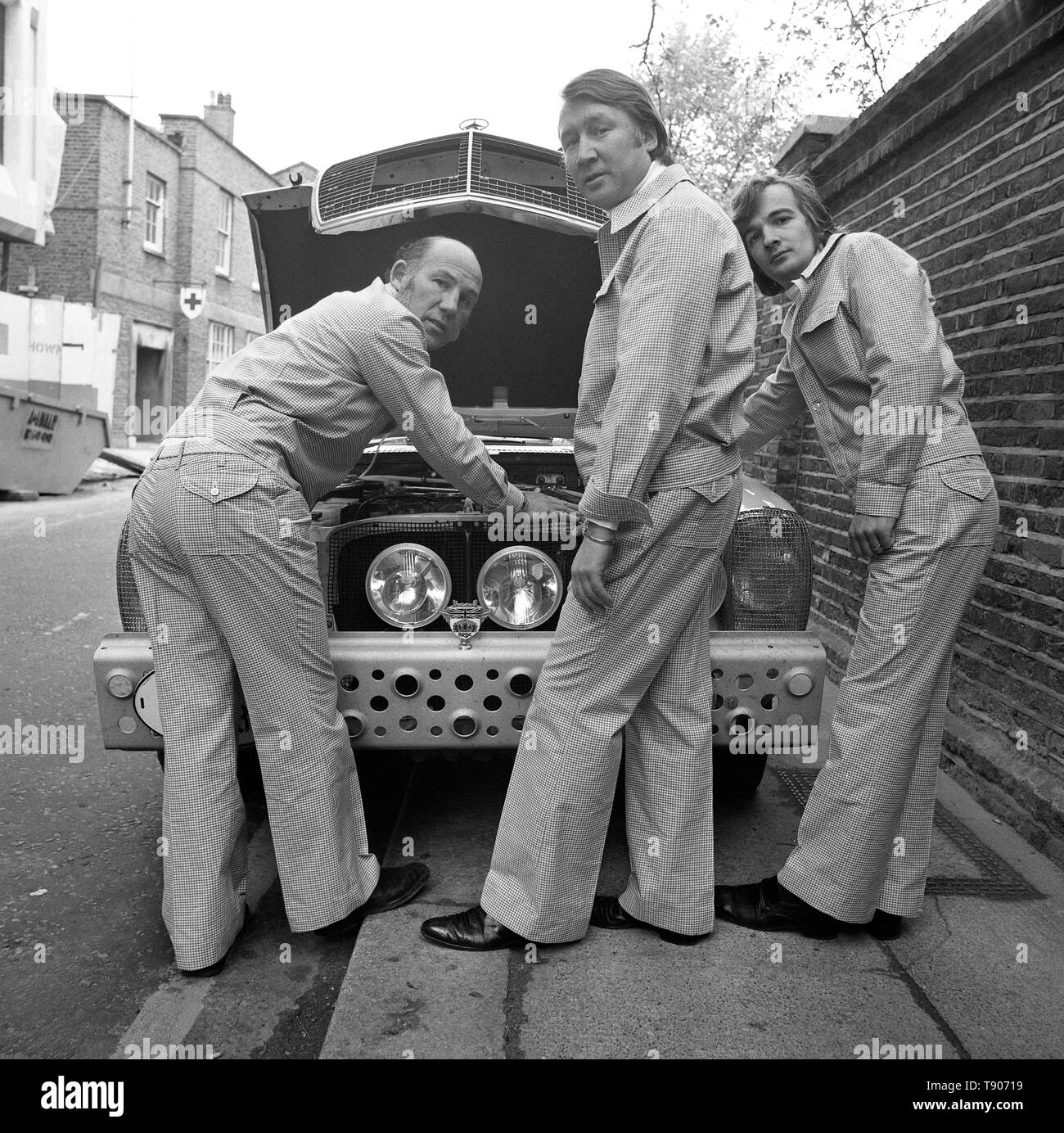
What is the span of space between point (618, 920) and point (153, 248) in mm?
25985

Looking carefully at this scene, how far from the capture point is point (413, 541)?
3174mm

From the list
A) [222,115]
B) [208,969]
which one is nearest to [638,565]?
[208,969]

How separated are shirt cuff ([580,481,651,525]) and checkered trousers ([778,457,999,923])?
0.66m

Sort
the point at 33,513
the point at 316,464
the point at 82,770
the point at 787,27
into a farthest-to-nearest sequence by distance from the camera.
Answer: the point at 33,513
the point at 787,27
the point at 82,770
the point at 316,464

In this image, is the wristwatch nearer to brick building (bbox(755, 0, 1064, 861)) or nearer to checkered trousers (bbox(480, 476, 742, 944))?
checkered trousers (bbox(480, 476, 742, 944))

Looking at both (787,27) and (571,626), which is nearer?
(571,626)

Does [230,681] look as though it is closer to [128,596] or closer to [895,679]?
[128,596]

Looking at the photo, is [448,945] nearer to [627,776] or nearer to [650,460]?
[627,776]

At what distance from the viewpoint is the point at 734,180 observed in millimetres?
21234

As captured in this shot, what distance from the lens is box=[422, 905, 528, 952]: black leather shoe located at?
8.54 feet

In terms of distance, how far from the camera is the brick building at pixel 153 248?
905 inches

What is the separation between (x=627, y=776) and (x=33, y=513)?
38.8ft

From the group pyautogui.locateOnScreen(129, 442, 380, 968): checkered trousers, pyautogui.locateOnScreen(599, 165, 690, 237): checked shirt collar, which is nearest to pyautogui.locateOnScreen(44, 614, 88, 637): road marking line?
pyautogui.locateOnScreen(129, 442, 380, 968): checkered trousers
